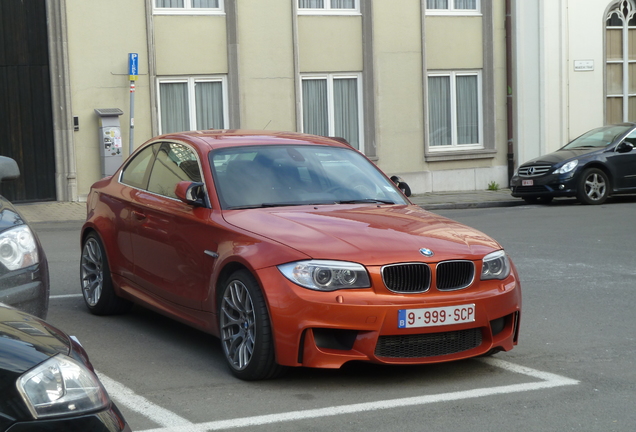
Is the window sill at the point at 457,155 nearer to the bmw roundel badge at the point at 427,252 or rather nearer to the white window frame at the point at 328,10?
the white window frame at the point at 328,10

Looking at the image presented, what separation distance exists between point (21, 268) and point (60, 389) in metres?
2.65

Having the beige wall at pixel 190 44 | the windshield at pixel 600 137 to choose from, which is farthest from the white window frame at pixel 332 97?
the windshield at pixel 600 137

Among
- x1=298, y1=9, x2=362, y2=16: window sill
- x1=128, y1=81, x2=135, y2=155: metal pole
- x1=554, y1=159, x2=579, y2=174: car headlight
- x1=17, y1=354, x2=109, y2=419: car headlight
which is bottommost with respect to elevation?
x1=554, y1=159, x2=579, y2=174: car headlight

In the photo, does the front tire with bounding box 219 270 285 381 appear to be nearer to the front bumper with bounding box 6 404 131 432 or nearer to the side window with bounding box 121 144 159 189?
the side window with bounding box 121 144 159 189

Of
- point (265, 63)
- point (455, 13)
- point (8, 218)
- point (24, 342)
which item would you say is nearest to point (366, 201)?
point (8, 218)

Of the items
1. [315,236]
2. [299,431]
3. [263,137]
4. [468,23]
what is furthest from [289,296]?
[468,23]

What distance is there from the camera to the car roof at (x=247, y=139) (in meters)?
7.00

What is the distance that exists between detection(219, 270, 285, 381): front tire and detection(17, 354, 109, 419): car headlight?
2532 mm

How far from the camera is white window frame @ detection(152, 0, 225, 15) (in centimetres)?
2053

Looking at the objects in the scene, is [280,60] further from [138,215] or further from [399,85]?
[138,215]

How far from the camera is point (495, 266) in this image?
231 inches

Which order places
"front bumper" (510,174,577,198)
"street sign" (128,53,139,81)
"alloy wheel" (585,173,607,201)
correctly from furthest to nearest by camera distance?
1. "street sign" (128,53,139,81)
2. "alloy wheel" (585,173,607,201)
3. "front bumper" (510,174,577,198)

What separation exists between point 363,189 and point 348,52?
52.7ft

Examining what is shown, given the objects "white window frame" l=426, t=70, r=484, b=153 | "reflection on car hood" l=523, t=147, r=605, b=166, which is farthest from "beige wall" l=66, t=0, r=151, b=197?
"reflection on car hood" l=523, t=147, r=605, b=166
